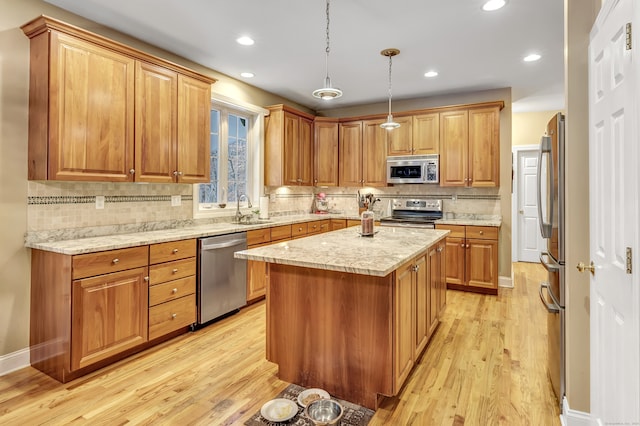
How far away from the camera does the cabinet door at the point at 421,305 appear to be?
8.13 feet

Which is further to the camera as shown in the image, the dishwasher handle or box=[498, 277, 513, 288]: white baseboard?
box=[498, 277, 513, 288]: white baseboard

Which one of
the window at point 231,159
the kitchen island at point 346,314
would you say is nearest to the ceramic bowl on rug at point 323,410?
the kitchen island at point 346,314

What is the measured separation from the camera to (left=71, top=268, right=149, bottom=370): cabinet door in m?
2.40

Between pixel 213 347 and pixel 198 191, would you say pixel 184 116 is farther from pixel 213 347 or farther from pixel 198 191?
pixel 213 347

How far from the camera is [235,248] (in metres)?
3.66

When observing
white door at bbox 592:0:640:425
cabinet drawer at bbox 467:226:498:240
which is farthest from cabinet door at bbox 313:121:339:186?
white door at bbox 592:0:640:425

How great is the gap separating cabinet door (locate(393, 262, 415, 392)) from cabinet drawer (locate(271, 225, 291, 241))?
7.27ft

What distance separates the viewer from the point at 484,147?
470 centimetres

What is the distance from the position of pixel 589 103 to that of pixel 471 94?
3.53 metres

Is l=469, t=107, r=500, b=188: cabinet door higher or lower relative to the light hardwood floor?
higher

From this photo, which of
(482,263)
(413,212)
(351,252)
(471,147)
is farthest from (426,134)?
(351,252)

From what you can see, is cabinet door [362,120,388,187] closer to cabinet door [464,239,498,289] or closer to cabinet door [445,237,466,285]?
cabinet door [445,237,466,285]

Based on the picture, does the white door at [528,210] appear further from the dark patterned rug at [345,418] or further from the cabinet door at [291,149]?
the dark patterned rug at [345,418]

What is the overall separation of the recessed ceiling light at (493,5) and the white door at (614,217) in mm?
1172
